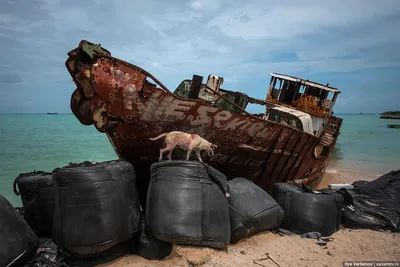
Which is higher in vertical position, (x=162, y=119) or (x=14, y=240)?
(x=162, y=119)

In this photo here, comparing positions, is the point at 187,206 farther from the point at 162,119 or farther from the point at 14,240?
the point at 14,240

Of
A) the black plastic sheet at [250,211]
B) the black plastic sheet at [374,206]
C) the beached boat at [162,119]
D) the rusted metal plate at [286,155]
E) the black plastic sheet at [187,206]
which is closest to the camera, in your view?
the black plastic sheet at [187,206]

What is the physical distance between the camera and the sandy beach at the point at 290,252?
2646 mm

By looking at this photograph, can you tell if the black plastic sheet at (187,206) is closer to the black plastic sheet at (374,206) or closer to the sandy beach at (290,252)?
the sandy beach at (290,252)

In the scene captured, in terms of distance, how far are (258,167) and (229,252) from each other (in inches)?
84.5

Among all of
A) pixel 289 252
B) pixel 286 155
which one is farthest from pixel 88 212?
pixel 286 155

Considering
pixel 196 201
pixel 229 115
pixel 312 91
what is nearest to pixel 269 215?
pixel 196 201

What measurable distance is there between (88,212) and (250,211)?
1.76 meters

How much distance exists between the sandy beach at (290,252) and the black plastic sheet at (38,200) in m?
1.10

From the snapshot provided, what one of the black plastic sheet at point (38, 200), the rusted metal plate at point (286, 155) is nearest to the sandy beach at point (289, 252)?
the black plastic sheet at point (38, 200)

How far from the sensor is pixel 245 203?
10.7 feet

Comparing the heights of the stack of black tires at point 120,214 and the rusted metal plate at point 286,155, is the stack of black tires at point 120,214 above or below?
below

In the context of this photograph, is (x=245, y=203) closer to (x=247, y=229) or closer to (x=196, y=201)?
(x=247, y=229)

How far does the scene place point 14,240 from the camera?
2.48 m
